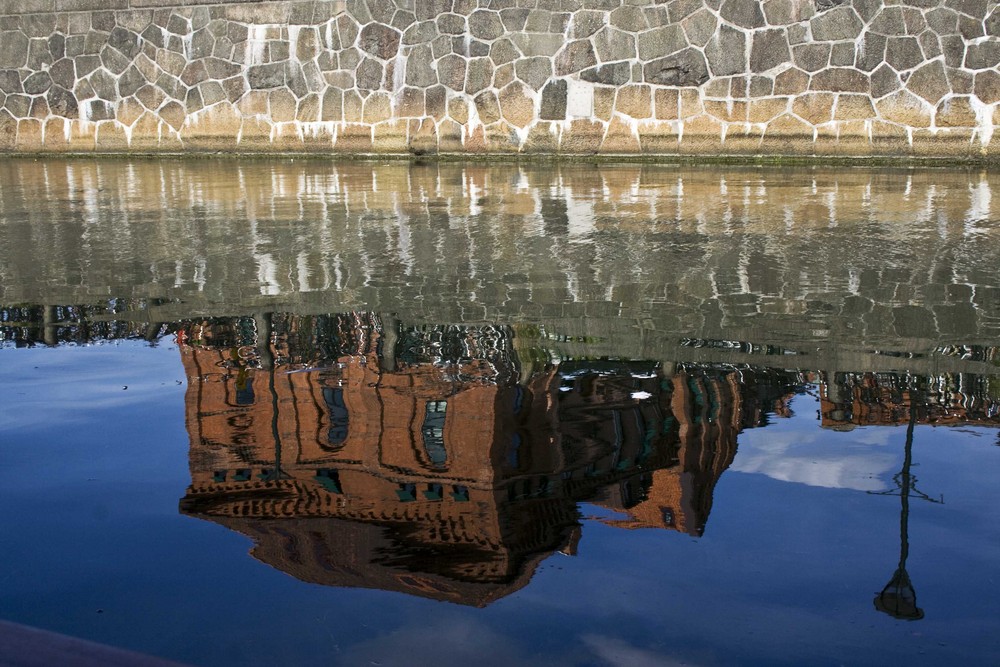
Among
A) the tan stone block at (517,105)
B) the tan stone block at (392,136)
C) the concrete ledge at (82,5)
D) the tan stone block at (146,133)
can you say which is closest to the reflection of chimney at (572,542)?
the tan stone block at (517,105)

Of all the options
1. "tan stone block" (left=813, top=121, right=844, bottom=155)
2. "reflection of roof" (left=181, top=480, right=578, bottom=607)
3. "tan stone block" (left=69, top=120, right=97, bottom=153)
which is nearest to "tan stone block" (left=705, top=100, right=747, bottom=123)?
"tan stone block" (left=813, top=121, right=844, bottom=155)

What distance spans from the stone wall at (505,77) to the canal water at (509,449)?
5.65m

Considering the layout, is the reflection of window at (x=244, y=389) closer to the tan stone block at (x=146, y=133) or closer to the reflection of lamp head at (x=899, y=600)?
the reflection of lamp head at (x=899, y=600)

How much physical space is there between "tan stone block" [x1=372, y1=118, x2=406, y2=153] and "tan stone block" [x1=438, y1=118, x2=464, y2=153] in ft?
1.18

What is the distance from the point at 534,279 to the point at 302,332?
4.23 feet

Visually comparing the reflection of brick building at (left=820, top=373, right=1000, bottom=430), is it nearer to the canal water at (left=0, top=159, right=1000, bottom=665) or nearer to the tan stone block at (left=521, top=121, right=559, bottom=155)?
the canal water at (left=0, top=159, right=1000, bottom=665)

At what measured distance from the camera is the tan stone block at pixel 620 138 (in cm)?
1269

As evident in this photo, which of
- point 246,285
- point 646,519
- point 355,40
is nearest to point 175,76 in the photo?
point 355,40

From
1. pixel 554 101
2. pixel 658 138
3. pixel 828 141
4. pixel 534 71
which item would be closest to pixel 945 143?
pixel 828 141

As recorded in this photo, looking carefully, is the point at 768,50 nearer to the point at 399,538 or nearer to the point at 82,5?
the point at 82,5

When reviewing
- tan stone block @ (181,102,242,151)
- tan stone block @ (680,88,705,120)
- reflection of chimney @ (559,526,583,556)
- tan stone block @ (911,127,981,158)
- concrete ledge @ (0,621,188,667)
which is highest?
tan stone block @ (680,88,705,120)

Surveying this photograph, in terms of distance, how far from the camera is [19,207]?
28.9ft

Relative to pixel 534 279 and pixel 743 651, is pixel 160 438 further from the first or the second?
pixel 534 279

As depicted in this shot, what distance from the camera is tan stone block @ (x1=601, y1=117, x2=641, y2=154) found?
1269 centimetres
